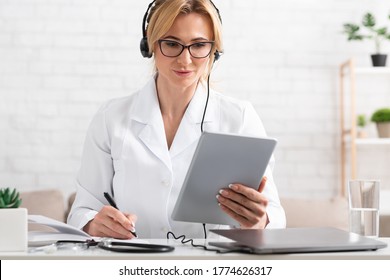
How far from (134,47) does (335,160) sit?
1345 millimetres

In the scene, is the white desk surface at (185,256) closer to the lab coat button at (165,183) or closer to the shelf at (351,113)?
the lab coat button at (165,183)

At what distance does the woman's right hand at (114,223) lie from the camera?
1.64m

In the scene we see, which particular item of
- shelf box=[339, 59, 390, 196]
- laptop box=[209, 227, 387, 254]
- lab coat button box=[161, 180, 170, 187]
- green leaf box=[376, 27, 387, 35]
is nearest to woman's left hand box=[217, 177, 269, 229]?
laptop box=[209, 227, 387, 254]

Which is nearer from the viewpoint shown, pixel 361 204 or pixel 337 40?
pixel 361 204

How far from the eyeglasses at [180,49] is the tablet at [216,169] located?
587 millimetres

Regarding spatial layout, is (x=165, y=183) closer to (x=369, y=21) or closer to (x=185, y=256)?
(x=185, y=256)

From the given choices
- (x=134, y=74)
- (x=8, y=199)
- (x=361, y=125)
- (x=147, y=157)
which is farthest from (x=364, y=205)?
(x=134, y=74)

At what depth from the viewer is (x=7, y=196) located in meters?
1.32

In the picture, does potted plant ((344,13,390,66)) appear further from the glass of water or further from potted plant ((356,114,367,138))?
the glass of water

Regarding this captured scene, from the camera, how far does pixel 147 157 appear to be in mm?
2070

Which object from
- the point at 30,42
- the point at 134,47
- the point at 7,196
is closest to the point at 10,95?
the point at 30,42

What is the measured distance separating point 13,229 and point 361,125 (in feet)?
Result: 9.40

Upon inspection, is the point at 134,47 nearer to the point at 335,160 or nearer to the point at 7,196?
the point at 335,160

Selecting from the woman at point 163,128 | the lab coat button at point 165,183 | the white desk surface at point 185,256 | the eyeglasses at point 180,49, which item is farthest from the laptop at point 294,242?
the eyeglasses at point 180,49
